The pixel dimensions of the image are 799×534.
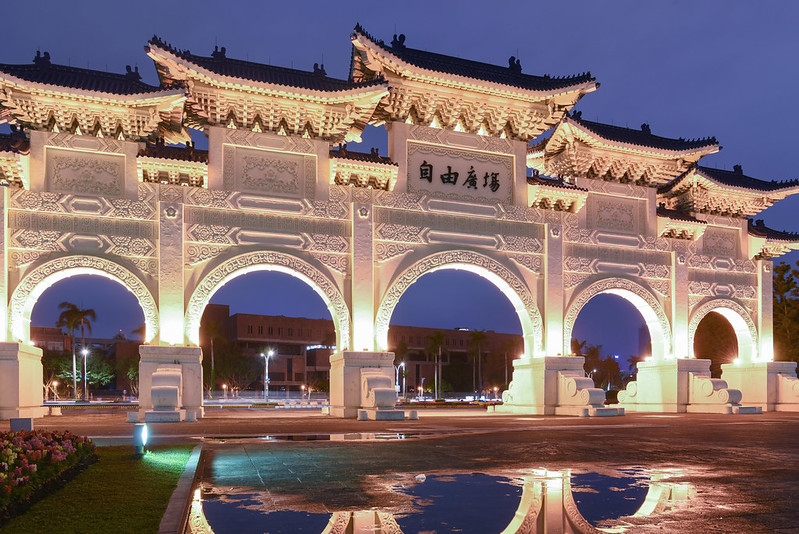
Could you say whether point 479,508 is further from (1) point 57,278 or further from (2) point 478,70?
Result: (2) point 478,70

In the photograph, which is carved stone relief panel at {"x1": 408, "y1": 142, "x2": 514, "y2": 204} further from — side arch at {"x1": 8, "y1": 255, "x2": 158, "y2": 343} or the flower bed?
the flower bed

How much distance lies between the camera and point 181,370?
1502cm

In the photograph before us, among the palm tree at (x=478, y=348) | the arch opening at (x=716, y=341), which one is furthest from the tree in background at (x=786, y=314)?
the palm tree at (x=478, y=348)

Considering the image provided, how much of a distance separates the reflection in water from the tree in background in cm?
2701

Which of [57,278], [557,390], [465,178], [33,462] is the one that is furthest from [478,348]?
[33,462]

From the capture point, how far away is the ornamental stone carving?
68.4 ft

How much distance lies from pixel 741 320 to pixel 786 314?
9088 mm

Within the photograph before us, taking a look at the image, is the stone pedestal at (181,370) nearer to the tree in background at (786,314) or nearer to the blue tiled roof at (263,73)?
the blue tiled roof at (263,73)

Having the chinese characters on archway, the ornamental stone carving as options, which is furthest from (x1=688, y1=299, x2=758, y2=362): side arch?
the chinese characters on archway

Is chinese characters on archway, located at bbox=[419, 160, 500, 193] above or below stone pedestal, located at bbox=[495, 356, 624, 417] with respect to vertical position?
above

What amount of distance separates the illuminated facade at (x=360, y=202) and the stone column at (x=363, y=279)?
5cm

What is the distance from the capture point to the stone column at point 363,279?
1655 cm

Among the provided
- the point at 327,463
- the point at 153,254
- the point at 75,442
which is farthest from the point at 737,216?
the point at 75,442

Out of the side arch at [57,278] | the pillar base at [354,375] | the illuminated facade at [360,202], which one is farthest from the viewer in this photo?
the pillar base at [354,375]
